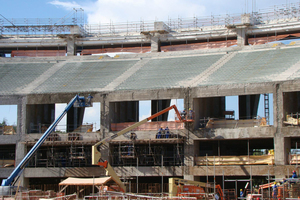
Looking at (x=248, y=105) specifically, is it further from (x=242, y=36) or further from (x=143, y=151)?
(x=143, y=151)

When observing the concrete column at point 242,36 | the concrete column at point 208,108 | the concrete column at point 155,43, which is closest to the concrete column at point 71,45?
the concrete column at point 155,43

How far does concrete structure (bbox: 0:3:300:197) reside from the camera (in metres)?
43.8

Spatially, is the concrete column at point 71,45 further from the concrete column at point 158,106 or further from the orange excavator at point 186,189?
the orange excavator at point 186,189

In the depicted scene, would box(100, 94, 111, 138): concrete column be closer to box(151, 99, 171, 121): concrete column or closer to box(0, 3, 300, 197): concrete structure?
box(0, 3, 300, 197): concrete structure

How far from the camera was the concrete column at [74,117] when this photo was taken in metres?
59.8

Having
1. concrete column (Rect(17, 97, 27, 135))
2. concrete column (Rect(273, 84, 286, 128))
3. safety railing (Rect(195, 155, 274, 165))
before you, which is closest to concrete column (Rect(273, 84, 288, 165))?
concrete column (Rect(273, 84, 286, 128))

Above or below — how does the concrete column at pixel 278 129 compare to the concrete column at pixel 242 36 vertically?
below

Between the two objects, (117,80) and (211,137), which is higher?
(117,80)

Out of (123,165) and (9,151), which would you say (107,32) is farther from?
(123,165)

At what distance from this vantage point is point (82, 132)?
49.4 metres

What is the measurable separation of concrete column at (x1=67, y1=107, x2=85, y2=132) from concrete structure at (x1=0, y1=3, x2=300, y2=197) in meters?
0.15

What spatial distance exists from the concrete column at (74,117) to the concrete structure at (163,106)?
15cm

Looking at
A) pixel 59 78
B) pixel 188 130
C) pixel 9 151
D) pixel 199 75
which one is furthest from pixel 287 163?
pixel 9 151

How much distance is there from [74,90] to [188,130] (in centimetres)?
1351
